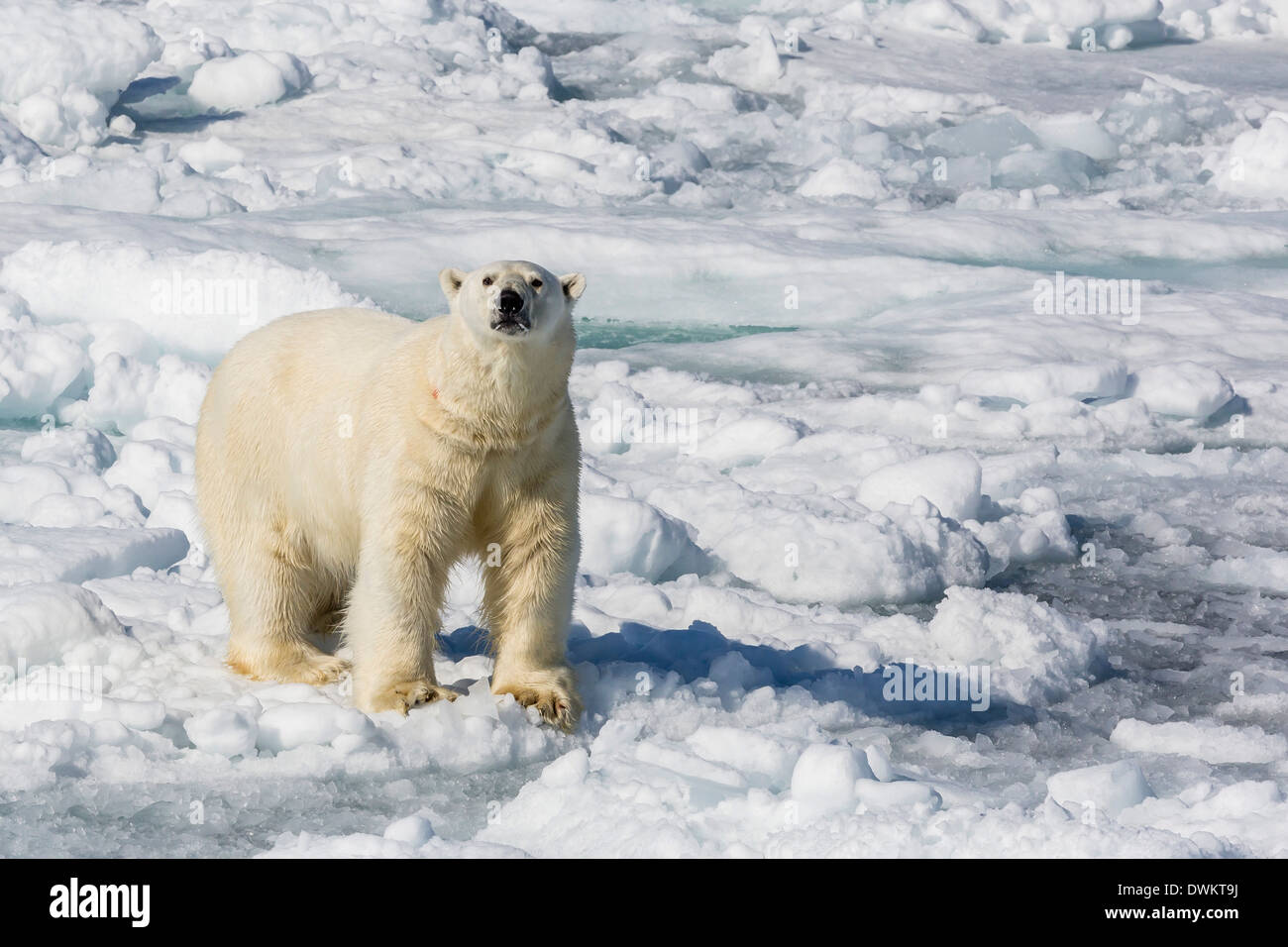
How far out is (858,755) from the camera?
3.03m

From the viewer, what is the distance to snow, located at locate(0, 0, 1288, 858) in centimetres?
313

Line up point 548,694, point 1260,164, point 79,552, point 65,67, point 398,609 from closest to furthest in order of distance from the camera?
point 398,609 < point 548,694 < point 79,552 < point 65,67 < point 1260,164

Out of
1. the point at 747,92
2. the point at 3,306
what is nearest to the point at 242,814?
the point at 3,306

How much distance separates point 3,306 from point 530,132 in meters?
6.48

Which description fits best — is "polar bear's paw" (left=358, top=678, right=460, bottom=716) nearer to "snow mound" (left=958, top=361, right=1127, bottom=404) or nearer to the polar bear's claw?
the polar bear's claw

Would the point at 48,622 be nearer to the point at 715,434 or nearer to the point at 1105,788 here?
the point at 1105,788

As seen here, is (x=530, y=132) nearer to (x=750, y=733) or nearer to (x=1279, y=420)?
(x=1279, y=420)

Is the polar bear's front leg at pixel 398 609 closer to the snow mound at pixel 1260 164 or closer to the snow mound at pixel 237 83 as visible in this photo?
the snow mound at pixel 1260 164

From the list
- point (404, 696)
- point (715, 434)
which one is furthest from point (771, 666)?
point (715, 434)

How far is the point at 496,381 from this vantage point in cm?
321

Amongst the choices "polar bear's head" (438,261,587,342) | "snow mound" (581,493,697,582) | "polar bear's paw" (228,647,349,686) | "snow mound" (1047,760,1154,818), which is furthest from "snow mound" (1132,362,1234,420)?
"polar bear's paw" (228,647,349,686)

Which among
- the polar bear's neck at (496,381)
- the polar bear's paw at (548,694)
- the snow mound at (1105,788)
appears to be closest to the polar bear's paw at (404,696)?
the polar bear's paw at (548,694)

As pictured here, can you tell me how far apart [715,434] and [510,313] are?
326cm

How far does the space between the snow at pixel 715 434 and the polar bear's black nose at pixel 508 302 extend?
3.11 feet
